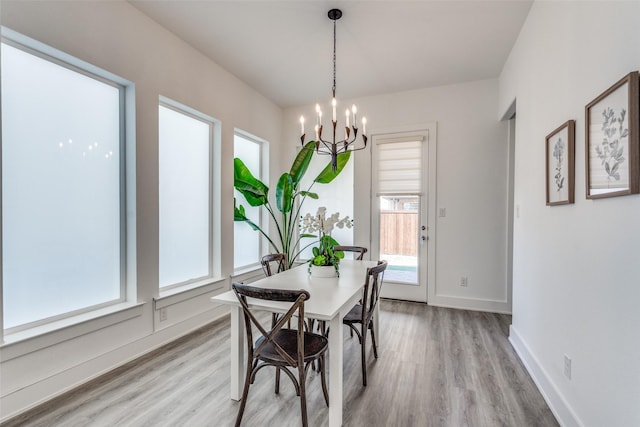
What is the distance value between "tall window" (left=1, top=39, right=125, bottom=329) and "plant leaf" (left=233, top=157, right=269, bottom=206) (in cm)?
139

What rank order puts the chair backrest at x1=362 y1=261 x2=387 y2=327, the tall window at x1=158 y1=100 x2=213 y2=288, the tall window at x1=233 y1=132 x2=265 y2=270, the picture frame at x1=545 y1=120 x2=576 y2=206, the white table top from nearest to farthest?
the white table top
the picture frame at x1=545 y1=120 x2=576 y2=206
the chair backrest at x1=362 y1=261 x2=387 y2=327
the tall window at x1=158 y1=100 x2=213 y2=288
the tall window at x1=233 y1=132 x2=265 y2=270

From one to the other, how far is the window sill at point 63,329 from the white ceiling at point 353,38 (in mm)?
2477

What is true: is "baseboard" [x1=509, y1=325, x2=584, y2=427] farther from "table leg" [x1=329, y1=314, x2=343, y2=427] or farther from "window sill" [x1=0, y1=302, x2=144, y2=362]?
"window sill" [x1=0, y1=302, x2=144, y2=362]

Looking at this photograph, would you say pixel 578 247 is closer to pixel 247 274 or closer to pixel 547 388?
pixel 547 388

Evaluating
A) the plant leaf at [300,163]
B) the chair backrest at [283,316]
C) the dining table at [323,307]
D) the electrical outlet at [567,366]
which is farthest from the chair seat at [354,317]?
the plant leaf at [300,163]

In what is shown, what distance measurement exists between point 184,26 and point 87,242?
6.76 ft

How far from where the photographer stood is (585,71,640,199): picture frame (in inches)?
46.0

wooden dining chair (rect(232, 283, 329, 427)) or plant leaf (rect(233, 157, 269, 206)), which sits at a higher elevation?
plant leaf (rect(233, 157, 269, 206))

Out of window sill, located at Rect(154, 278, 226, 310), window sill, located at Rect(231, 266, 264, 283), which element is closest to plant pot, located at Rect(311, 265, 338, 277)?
window sill, located at Rect(154, 278, 226, 310)

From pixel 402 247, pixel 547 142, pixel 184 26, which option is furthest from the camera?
pixel 402 247

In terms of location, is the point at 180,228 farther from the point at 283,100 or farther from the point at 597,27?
the point at 597,27

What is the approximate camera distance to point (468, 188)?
3.90 metres

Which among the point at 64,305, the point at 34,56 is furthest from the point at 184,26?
the point at 64,305

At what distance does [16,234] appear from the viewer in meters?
1.90
